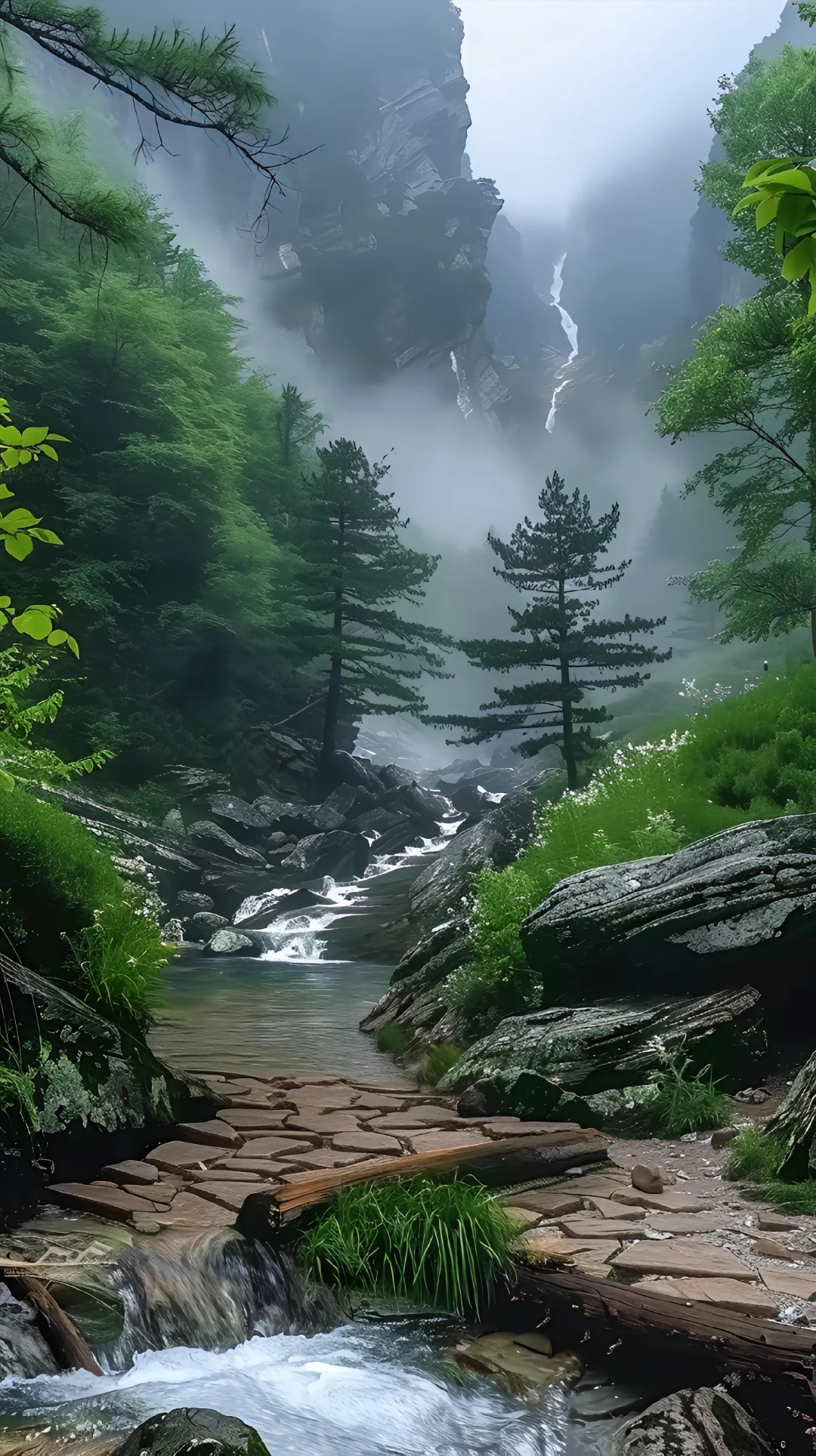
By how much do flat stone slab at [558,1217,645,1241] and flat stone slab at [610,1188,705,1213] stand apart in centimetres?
27

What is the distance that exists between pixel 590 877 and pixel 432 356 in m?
26.9

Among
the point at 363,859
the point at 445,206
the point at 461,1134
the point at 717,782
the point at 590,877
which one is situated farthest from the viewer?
the point at 445,206

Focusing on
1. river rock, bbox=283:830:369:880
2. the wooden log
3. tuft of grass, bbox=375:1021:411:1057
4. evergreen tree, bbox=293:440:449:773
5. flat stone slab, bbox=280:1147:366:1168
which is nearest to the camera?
the wooden log

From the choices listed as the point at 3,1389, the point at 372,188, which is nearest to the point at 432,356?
the point at 372,188

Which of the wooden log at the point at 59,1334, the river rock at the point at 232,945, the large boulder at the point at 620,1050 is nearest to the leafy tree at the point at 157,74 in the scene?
the wooden log at the point at 59,1334

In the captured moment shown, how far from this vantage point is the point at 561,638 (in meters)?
17.3

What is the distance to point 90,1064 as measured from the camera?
197 inches

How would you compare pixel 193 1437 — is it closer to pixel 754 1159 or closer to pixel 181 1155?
pixel 181 1155

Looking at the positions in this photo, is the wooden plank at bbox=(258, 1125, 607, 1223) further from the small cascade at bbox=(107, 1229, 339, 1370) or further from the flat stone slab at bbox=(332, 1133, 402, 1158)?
the flat stone slab at bbox=(332, 1133, 402, 1158)

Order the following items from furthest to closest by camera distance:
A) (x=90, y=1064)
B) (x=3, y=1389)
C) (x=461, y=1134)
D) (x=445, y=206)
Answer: (x=445, y=206)
(x=461, y=1134)
(x=90, y=1064)
(x=3, y=1389)

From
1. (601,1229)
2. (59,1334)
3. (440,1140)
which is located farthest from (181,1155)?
(601,1229)

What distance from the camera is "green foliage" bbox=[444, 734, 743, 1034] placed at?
8.14m

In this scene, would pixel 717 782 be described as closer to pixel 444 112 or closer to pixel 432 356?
pixel 432 356

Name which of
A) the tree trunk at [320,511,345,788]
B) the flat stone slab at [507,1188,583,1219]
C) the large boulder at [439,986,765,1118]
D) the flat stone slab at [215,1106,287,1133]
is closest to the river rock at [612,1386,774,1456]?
the flat stone slab at [507,1188,583,1219]
